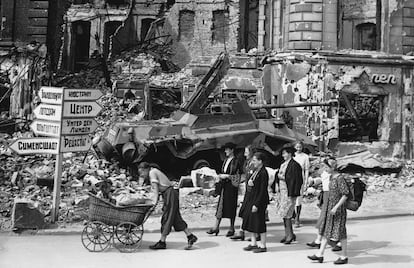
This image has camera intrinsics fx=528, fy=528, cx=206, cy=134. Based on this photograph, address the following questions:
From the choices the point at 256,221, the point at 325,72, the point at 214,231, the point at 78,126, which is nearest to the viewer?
the point at 256,221

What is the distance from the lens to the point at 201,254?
8461mm

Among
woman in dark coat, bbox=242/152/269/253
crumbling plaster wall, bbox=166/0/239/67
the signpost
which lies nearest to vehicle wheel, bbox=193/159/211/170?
the signpost

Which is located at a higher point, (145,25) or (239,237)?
(145,25)

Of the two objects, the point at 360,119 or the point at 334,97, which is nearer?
the point at 334,97

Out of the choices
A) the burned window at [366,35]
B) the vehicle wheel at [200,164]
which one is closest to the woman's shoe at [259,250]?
the vehicle wheel at [200,164]

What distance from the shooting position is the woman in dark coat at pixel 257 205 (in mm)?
8453

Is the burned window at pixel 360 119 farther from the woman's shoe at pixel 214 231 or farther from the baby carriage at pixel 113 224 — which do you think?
the baby carriage at pixel 113 224

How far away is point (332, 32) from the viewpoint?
19172mm

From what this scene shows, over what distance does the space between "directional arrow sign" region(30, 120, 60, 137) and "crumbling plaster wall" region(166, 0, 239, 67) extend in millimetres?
21916

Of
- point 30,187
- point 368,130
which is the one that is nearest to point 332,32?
point 368,130

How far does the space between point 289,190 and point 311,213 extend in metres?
3.35

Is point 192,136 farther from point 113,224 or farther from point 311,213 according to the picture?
point 113,224

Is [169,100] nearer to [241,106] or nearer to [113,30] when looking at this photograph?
[241,106]

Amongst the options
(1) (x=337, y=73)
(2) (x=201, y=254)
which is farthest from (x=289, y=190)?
(1) (x=337, y=73)
